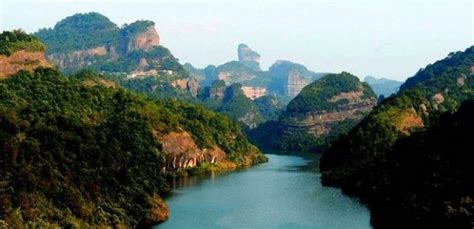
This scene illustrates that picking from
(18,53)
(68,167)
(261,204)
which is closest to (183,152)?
(18,53)

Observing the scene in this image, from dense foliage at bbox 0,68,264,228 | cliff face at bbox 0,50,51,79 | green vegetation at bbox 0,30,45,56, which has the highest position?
green vegetation at bbox 0,30,45,56

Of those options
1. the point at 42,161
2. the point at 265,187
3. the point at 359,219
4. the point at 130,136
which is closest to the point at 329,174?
the point at 265,187

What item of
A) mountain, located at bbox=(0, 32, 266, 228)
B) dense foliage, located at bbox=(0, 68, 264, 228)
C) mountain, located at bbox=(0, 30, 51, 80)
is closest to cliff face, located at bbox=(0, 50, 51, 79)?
mountain, located at bbox=(0, 30, 51, 80)

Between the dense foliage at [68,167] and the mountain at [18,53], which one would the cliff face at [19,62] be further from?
the dense foliage at [68,167]

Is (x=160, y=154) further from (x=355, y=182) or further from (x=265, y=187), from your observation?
(x=355, y=182)

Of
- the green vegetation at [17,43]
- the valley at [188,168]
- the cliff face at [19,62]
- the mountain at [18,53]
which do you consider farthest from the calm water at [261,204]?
the green vegetation at [17,43]

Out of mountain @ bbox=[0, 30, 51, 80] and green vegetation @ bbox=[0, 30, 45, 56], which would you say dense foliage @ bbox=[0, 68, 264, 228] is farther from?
green vegetation @ bbox=[0, 30, 45, 56]

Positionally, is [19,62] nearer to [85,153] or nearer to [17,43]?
[17,43]
